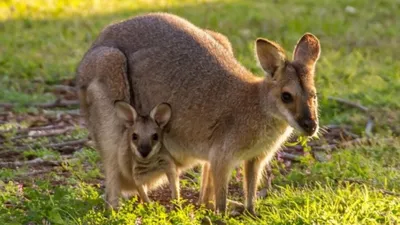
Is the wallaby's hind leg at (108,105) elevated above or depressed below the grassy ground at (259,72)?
above

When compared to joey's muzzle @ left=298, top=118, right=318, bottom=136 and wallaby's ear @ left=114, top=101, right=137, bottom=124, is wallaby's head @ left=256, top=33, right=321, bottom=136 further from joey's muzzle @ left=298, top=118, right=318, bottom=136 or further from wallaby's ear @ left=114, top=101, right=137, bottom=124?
wallaby's ear @ left=114, top=101, right=137, bottom=124

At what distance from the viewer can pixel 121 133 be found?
684 centimetres

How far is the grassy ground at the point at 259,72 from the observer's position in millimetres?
6059

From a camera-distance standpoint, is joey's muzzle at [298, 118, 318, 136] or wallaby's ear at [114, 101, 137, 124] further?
wallaby's ear at [114, 101, 137, 124]

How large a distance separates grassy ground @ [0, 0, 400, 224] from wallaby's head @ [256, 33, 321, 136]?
0.54 m

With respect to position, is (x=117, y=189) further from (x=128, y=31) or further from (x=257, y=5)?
(x=257, y=5)

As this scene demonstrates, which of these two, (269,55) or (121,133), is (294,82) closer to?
(269,55)

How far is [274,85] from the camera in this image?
627 cm

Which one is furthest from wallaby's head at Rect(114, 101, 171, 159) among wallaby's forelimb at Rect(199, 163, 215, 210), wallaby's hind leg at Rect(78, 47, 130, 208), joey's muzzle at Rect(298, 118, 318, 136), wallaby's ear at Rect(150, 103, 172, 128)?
joey's muzzle at Rect(298, 118, 318, 136)

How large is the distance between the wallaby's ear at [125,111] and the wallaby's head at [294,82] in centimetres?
98

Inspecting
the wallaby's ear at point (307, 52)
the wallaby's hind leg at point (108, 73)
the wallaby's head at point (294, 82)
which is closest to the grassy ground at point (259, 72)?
the wallaby's head at point (294, 82)

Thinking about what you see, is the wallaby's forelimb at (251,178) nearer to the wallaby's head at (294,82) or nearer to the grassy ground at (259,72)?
the grassy ground at (259,72)

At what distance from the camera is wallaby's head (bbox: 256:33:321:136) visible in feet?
19.6

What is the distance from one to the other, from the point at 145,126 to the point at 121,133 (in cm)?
21
